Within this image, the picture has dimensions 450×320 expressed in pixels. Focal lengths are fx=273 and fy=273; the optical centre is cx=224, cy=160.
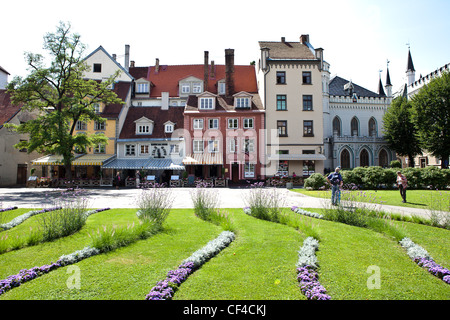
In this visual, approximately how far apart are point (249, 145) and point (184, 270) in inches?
1170

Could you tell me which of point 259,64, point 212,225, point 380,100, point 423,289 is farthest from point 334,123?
point 423,289

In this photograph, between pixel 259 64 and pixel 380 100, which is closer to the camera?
pixel 259 64

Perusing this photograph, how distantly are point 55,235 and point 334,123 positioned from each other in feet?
160

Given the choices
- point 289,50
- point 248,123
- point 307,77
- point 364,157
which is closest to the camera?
point 248,123

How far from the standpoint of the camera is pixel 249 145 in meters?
34.3

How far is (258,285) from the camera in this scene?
464 centimetres

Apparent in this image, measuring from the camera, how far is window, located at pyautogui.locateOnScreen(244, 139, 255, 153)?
34.1 metres

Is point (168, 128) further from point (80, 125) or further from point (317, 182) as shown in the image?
point (317, 182)

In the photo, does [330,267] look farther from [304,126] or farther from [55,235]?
[304,126]

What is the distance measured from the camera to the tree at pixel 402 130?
39.6m

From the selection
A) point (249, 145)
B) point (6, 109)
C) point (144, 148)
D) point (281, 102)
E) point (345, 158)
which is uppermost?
point (281, 102)

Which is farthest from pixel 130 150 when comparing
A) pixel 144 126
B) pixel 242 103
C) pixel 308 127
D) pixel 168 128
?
pixel 308 127
